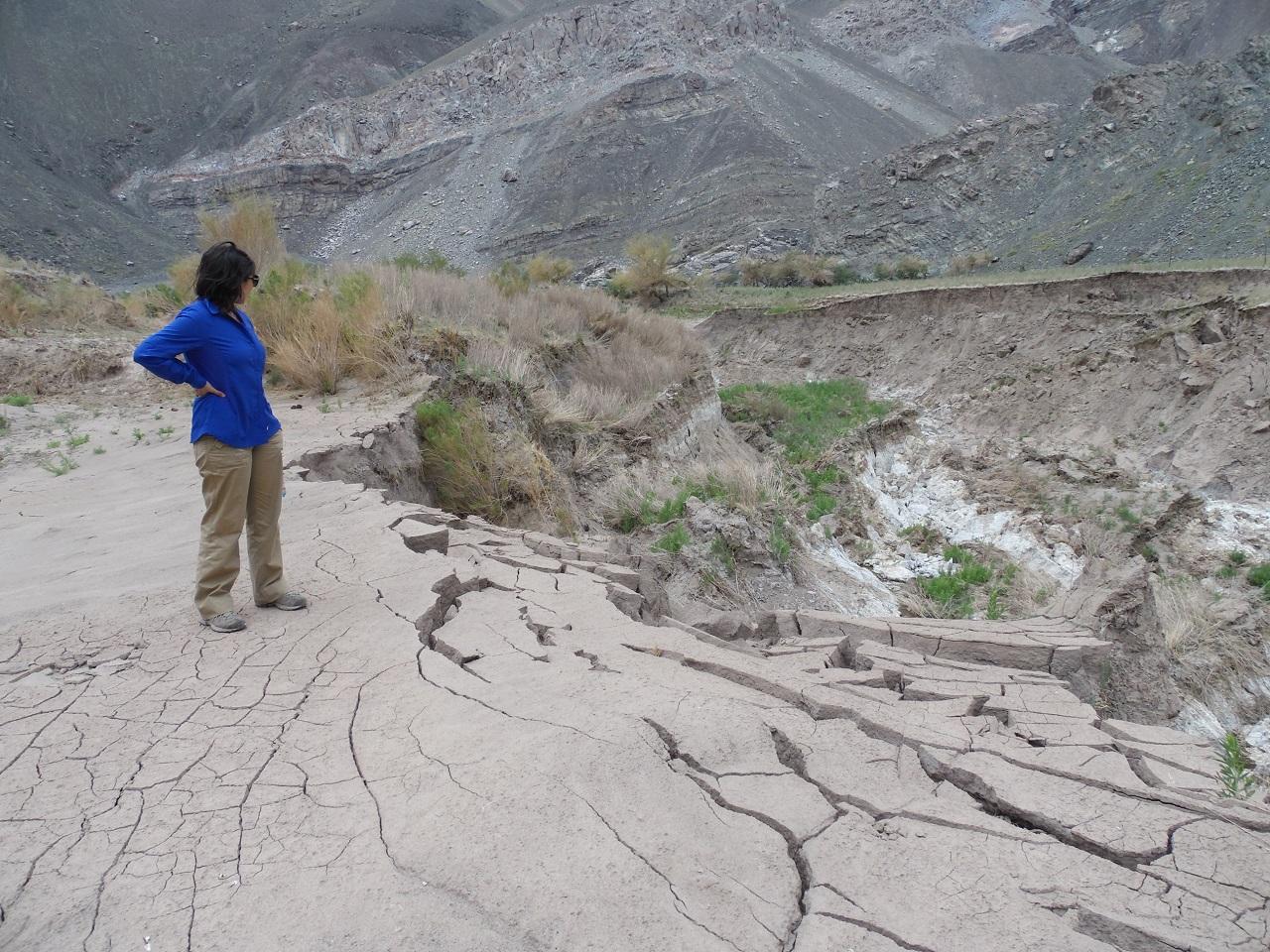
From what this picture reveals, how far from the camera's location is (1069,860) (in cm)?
205

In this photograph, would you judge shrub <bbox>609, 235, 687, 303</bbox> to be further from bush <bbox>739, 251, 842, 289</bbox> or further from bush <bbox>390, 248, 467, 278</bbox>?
bush <bbox>390, 248, 467, 278</bbox>

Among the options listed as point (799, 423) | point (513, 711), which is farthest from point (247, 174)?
point (513, 711)

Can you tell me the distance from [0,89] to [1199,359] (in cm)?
6249

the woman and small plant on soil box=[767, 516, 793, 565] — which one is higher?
the woman

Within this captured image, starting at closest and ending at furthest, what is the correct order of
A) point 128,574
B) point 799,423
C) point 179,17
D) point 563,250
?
point 128,574 → point 799,423 → point 563,250 → point 179,17

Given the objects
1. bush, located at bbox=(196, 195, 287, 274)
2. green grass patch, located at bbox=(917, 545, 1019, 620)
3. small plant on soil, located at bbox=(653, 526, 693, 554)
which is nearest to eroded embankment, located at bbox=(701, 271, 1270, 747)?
green grass patch, located at bbox=(917, 545, 1019, 620)

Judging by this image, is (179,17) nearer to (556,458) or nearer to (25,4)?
(25,4)

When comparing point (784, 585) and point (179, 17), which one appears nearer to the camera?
point (784, 585)

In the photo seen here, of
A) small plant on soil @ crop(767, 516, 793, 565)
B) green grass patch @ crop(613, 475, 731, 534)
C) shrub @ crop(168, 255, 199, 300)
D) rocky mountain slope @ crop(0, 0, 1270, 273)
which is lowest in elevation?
small plant on soil @ crop(767, 516, 793, 565)

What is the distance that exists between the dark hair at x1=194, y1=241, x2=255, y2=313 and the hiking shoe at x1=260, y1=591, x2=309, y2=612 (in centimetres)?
139

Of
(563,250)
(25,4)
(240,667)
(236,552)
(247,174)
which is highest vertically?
(25,4)

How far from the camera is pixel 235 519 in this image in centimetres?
338

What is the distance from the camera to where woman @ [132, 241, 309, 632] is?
3180mm

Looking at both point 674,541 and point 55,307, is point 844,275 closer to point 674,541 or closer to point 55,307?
point 674,541
